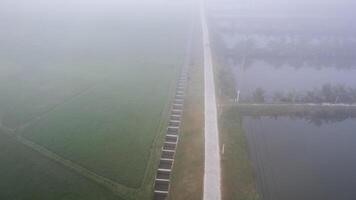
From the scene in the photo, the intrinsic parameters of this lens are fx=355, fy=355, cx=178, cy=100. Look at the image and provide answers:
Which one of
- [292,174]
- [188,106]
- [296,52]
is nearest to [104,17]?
[296,52]

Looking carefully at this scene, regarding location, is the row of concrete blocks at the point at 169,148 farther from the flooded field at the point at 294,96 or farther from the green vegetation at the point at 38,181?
the flooded field at the point at 294,96

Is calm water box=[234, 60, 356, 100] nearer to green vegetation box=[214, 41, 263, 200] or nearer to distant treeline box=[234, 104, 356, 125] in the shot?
distant treeline box=[234, 104, 356, 125]

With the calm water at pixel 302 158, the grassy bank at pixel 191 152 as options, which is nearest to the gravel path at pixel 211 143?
the grassy bank at pixel 191 152

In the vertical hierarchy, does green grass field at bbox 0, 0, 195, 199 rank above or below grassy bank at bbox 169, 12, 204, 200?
above

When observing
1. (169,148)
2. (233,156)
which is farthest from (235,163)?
(169,148)

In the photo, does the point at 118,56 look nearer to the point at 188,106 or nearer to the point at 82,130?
the point at 188,106

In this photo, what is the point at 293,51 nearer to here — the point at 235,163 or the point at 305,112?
the point at 305,112

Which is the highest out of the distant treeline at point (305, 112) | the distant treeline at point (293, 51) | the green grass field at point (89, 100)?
the green grass field at point (89, 100)

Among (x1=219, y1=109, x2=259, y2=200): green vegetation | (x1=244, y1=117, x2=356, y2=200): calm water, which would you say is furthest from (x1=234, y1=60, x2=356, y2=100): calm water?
(x1=219, y1=109, x2=259, y2=200): green vegetation
